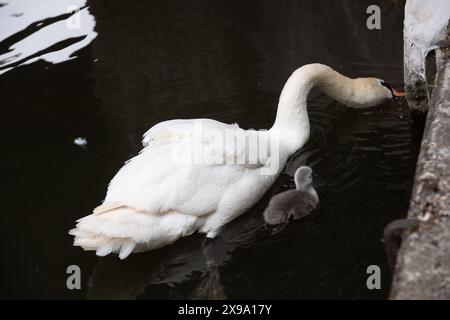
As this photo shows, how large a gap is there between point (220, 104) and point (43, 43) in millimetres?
2892

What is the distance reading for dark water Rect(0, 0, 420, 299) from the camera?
4445mm

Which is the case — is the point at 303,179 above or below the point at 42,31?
below

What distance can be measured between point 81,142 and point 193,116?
1165 mm

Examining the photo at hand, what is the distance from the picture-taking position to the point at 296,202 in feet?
15.9

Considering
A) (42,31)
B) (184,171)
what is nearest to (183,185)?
(184,171)

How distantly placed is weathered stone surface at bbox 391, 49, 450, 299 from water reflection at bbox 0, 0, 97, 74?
5330 mm

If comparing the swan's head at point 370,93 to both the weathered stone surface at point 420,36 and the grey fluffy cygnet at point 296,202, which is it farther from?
the grey fluffy cygnet at point 296,202

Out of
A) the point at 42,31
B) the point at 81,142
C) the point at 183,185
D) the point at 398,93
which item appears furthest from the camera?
the point at 42,31

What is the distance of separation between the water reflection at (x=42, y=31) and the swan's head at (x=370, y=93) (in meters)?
3.64

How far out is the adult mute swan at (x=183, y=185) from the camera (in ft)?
14.8

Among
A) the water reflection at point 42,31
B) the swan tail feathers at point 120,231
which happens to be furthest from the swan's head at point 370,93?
the water reflection at point 42,31

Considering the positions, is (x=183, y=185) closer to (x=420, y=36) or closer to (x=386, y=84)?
(x=420, y=36)
